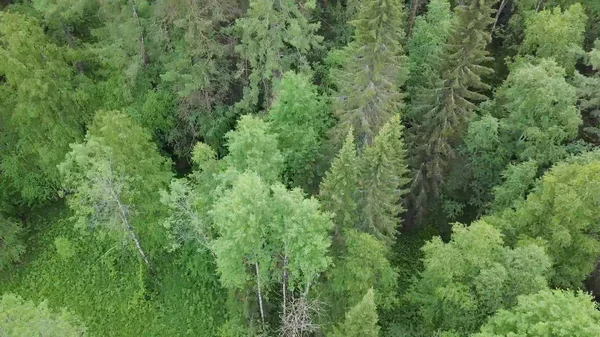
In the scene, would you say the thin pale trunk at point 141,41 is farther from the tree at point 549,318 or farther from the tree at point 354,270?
the tree at point 549,318

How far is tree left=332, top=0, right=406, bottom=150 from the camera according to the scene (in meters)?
20.2

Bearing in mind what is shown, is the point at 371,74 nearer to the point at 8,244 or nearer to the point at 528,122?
the point at 528,122

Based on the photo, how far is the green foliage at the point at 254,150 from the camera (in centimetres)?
2147

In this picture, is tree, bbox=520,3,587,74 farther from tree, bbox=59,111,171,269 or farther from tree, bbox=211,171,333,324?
tree, bbox=59,111,171,269

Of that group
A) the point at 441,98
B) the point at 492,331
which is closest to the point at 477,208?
the point at 441,98

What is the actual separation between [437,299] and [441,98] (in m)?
9.93

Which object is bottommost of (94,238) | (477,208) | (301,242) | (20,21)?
(94,238)

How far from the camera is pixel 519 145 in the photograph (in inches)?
944

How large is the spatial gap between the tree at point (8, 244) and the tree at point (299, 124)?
16.8 meters

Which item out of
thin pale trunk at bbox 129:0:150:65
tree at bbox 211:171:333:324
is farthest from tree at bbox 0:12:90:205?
tree at bbox 211:171:333:324

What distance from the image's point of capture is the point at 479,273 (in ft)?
62.5

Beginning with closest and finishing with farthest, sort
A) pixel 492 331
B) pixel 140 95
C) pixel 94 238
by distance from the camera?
pixel 492 331 < pixel 140 95 < pixel 94 238

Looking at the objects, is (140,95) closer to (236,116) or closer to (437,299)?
(236,116)

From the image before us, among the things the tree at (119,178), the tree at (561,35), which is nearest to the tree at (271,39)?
the tree at (119,178)
